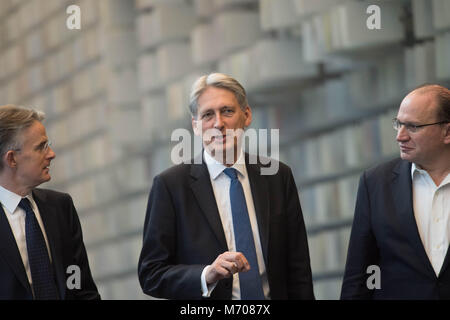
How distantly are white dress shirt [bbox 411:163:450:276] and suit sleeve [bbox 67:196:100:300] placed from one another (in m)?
1.07

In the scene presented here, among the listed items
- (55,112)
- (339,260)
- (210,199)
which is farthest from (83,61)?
(210,199)

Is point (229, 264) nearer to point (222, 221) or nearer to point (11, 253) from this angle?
point (222, 221)

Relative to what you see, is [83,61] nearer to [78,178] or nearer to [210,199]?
[78,178]

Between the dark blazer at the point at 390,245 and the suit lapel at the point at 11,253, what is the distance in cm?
103

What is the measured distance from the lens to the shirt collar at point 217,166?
2.88m

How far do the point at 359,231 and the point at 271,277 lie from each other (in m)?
0.36

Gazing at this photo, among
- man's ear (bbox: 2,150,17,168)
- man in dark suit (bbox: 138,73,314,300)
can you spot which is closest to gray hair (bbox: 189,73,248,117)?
man in dark suit (bbox: 138,73,314,300)

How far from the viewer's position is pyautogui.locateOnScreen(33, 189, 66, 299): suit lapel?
2797 mm

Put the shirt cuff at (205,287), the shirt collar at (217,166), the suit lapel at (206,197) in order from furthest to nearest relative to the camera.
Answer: the shirt collar at (217,166)
the suit lapel at (206,197)
the shirt cuff at (205,287)

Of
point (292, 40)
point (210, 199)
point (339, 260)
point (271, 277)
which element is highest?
point (292, 40)

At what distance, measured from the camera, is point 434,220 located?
9.30 ft

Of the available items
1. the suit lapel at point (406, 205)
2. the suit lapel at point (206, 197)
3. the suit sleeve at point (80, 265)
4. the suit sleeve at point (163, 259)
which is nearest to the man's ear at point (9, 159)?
the suit sleeve at point (80, 265)

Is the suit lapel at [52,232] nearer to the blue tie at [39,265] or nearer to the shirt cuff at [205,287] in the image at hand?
the blue tie at [39,265]
